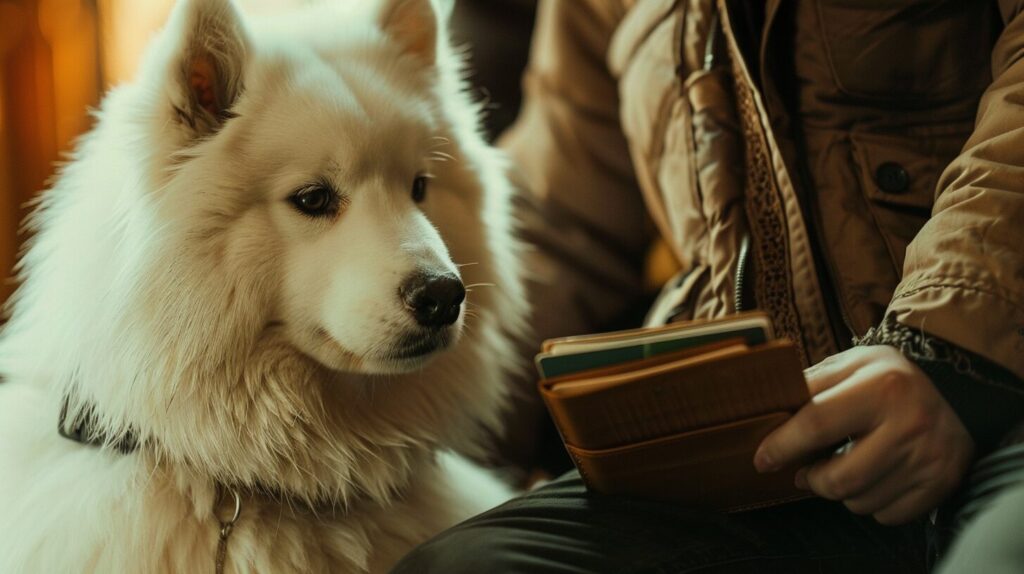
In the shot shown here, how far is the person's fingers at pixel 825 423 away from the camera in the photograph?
75 cm

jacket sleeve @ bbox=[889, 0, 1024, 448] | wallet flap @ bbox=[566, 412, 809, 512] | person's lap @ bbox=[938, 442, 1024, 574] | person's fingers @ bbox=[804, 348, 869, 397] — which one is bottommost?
wallet flap @ bbox=[566, 412, 809, 512]

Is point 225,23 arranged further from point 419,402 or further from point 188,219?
point 419,402

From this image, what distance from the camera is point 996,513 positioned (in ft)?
1.88

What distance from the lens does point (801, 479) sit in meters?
0.82

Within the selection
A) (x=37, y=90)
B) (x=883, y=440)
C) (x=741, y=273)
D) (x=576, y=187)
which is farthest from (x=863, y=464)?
(x=37, y=90)

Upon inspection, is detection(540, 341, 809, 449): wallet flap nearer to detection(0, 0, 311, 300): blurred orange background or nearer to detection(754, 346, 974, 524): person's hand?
detection(754, 346, 974, 524): person's hand

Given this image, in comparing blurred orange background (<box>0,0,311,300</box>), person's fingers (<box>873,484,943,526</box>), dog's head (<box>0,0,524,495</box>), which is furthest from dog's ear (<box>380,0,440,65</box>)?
blurred orange background (<box>0,0,311,300</box>)

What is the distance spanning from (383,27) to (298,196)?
0.36m

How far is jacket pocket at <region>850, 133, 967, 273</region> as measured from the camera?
0.98 meters

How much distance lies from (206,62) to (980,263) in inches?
34.5

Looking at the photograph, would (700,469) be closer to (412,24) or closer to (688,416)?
(688,416)

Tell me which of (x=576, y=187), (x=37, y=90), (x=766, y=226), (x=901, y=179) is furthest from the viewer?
(x=37, y=90)

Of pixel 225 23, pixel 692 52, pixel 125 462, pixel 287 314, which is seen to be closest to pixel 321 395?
pixel 287 314

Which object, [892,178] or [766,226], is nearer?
[892,178]
